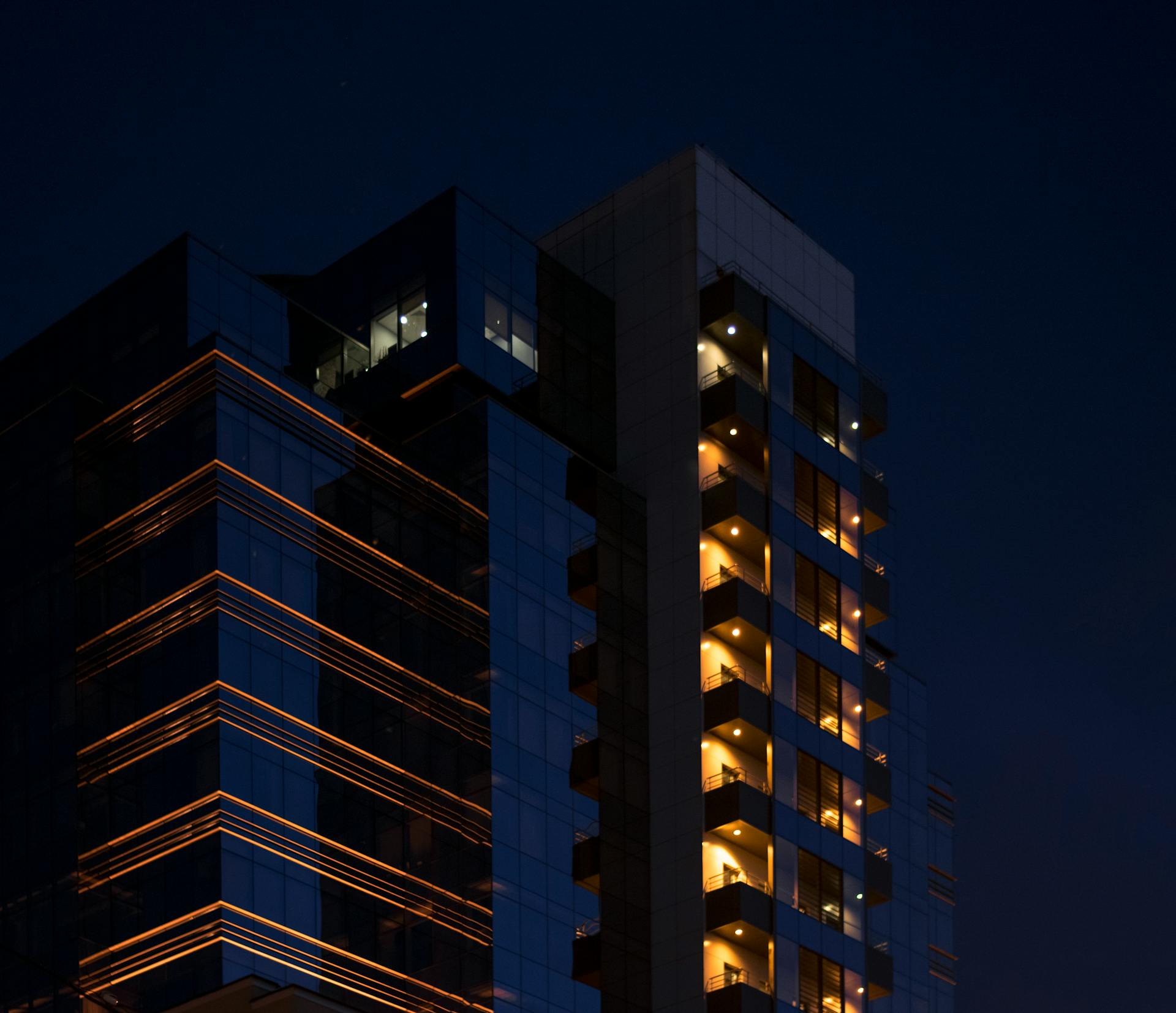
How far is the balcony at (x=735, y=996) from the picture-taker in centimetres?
10669

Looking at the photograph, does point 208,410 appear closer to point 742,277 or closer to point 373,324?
point 373,324

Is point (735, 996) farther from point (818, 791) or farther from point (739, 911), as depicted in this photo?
point (818, 791)

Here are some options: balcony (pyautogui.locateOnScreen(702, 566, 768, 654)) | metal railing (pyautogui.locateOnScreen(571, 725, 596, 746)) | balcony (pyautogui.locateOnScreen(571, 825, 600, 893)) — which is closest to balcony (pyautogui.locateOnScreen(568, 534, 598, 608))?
balcony (pyautogui.locateOnScreen(702, 566, 768, 654))

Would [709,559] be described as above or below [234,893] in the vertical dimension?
above

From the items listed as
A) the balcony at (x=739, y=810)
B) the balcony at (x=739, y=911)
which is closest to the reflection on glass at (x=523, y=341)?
the balcony at (x=739, y=810)

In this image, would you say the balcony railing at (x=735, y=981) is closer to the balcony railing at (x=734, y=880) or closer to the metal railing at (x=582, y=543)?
the balcony railing at (x=734, y=880)

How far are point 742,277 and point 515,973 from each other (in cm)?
3809

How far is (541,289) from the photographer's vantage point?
119750mm

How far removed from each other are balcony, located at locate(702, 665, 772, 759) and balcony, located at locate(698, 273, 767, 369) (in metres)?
16.8

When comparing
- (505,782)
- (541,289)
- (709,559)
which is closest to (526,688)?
(505,782)

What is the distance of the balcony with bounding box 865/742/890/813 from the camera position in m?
119

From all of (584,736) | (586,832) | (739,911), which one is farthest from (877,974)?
(584,736)

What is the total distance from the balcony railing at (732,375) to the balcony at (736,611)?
923 centimetres

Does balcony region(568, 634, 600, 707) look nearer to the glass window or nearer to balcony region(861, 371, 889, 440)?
the glass window
